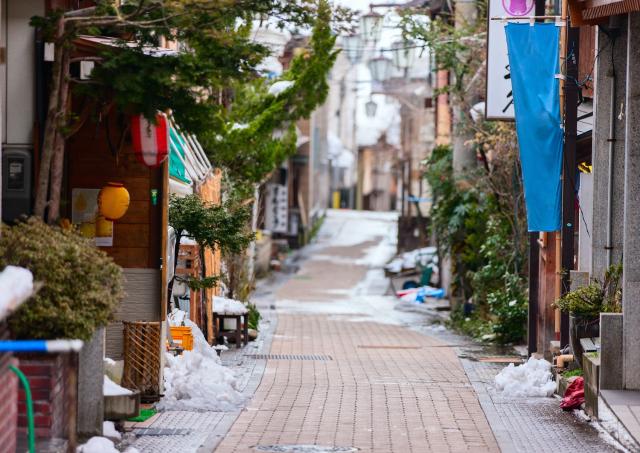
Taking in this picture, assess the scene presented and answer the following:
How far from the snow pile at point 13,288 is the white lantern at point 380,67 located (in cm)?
2598

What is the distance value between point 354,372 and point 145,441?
6.56 meters

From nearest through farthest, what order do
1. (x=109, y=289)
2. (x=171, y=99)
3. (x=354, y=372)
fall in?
(x=109, y=289), (x=171, y=99), (x=354, y=372)

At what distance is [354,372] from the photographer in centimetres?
1764

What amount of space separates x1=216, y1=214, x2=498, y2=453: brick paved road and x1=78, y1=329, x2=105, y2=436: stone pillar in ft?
3.92

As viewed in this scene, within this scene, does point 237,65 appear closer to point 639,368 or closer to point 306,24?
point 306,24

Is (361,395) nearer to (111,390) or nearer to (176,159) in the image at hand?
(176,159)

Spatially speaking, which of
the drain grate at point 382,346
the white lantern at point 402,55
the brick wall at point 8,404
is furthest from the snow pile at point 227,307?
the brick wall at point 8,404

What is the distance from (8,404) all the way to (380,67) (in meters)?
27.2

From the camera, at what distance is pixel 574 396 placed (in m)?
13.9

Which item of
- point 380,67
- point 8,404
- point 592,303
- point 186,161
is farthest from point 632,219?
point 380,67

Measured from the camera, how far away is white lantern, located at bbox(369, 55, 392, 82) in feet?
114

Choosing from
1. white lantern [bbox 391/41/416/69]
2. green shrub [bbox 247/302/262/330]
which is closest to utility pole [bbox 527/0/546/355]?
green shrub [bbox 247/302/262/330]

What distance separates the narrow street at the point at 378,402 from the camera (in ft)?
38.3

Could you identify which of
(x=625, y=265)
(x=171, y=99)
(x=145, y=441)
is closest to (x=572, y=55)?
(x=625, y=265)
